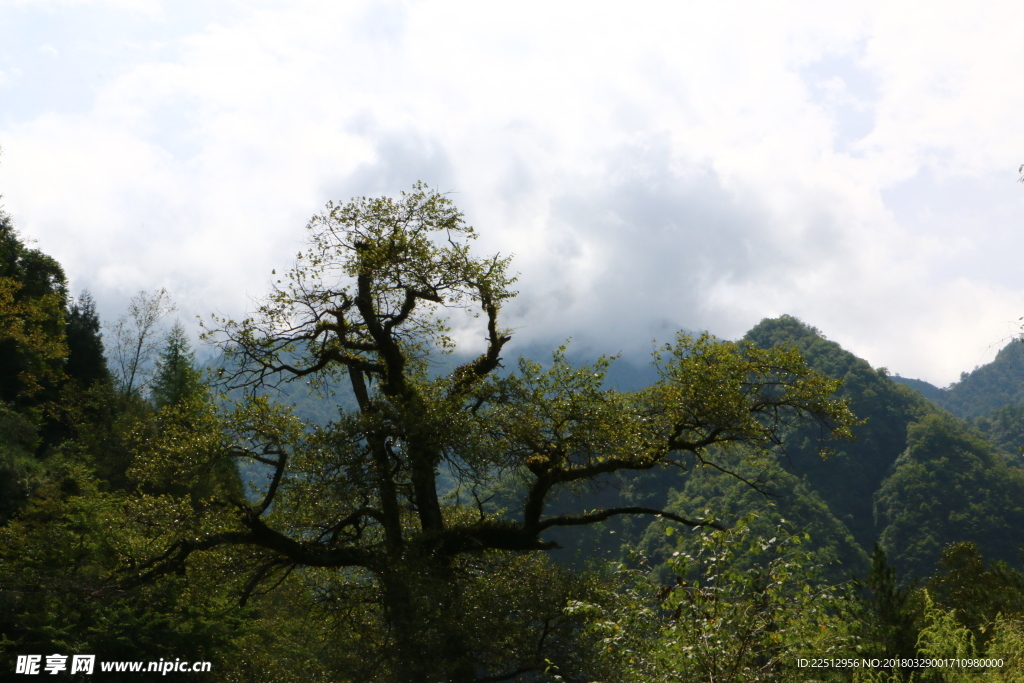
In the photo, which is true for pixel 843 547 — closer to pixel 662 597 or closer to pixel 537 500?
pixel 537 500

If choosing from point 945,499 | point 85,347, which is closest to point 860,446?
point 945,499

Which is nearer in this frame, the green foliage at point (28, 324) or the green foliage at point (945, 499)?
the green foliage at point (28, 324)

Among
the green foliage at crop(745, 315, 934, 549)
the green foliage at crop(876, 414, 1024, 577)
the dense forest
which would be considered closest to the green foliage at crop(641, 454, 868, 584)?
the green foliage at crop(876, 414, 1024, 577)

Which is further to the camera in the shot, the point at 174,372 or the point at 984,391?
the point at 984,391

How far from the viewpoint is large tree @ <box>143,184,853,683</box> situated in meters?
12.4

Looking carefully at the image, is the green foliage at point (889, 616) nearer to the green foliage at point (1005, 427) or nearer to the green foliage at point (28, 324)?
the green foliage at point (28, 324)

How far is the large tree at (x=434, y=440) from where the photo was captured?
12.4 m

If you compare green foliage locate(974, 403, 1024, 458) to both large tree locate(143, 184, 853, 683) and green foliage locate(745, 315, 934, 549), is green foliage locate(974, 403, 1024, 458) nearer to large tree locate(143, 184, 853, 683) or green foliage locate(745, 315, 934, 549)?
green foliage locate(745, 315, 934, 549)

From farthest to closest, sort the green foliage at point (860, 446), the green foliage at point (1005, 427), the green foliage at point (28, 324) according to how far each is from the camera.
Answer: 1. the green foliage at point (1005, 427)
2. the green foliage at point (860, 446)
3. the green foliage at point (28, 324)

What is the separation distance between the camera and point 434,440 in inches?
492

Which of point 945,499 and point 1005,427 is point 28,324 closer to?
point 945,499

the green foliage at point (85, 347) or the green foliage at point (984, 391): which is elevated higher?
the green foliage at point (984, 391)

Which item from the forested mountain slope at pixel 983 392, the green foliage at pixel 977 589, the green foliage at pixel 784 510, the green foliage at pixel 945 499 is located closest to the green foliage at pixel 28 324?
the green foliage at pixel 977 589

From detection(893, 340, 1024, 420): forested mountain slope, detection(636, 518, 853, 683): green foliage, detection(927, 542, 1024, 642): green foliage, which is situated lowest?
detection(927, 542, 1024, 642): green foliage
